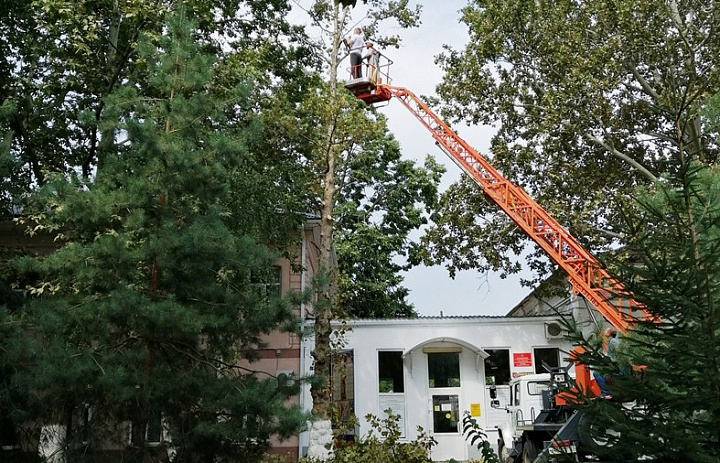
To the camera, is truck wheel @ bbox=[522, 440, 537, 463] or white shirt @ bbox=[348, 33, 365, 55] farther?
white shirt @ bbox=[348, 33, 365, 55]

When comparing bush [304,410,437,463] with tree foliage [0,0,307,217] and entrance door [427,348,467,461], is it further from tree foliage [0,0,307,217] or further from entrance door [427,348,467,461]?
tree foliage [0,0,307,217]

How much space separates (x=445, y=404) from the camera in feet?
65.6

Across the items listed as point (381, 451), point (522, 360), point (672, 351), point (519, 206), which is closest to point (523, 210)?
point (519, 206)

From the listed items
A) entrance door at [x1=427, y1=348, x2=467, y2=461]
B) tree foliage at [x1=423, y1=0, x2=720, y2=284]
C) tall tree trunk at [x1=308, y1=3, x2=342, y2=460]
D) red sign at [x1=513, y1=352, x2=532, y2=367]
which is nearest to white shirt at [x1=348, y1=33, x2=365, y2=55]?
tall tree trunk at [x1=308, y1=3, x2=342, y2=460]

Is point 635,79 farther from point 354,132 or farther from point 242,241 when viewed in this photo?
point 242,241

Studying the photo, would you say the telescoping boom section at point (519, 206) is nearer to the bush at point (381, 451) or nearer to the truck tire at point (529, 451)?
the truck tire at point (529, 451)

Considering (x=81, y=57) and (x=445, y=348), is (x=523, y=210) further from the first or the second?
(x=81, y=57)

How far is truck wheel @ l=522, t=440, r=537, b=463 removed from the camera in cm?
1358

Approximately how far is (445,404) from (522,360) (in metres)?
2.61

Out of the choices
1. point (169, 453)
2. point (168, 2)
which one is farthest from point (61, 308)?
point (168, 2)

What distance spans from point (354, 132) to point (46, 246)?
10799 millimetres

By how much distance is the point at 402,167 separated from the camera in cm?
3148

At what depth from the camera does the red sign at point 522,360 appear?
66.0ft

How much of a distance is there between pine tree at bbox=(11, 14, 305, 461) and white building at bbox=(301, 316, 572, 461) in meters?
9.59
